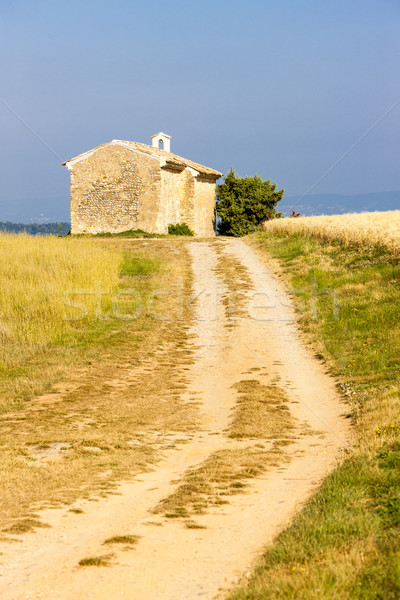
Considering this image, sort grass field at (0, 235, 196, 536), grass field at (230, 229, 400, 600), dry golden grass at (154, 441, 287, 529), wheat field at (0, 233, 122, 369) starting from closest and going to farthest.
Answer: grass field at (230, 229, 400, 600) → dry golden grass at (154, 441, 287, 529) → grass field at (0, 235, 196, 536) → wheat field at (0, 233, 122, 369)

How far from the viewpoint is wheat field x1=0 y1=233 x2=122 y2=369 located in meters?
15.2

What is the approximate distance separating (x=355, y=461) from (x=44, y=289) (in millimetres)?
12820

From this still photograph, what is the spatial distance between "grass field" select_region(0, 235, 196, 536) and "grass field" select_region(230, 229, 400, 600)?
2582 millimetres

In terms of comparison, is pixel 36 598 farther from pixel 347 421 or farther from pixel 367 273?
pixel 367 273

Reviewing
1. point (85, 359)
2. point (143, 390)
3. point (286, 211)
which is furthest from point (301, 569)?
point (286, 211)

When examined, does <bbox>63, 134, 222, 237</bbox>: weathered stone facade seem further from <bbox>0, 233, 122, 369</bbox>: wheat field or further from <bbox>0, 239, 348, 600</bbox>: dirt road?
<bbox>0, 239, 348, 600</bbox>: dirt road

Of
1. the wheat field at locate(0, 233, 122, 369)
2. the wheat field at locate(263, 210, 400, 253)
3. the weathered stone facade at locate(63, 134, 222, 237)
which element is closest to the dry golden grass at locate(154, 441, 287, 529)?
the wheat field at locate(0, 233, 122, 369)

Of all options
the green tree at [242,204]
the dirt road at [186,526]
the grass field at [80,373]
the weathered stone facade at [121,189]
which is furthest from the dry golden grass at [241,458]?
the green tree at [242,204]

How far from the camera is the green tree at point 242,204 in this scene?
52844 millimetres

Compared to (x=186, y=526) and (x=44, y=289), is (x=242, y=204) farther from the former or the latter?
(x=186, y=526)

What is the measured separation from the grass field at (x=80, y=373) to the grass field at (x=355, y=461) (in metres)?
2.58

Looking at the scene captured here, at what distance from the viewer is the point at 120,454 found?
833 centimetres

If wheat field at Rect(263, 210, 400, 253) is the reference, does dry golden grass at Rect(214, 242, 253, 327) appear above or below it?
below

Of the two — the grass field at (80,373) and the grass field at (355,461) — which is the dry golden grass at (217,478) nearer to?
the grass field at (80,373)
